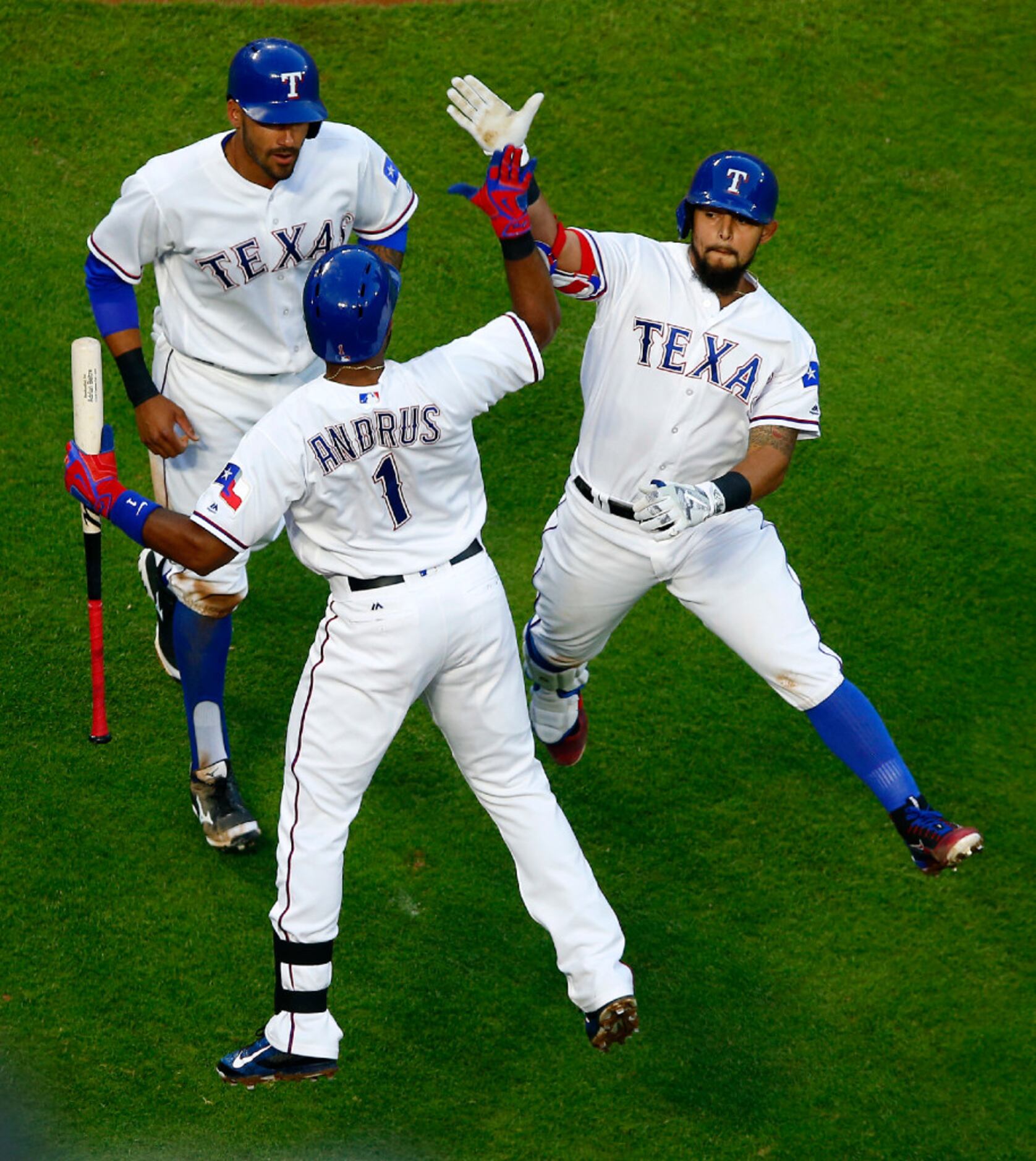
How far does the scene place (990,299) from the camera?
768 cm

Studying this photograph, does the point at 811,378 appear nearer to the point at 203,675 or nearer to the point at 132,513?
the point at 132,513

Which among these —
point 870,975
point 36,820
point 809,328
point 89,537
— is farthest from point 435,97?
point 870,975

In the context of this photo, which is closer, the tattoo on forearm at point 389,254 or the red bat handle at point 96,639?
the red bat handle at point 96,639

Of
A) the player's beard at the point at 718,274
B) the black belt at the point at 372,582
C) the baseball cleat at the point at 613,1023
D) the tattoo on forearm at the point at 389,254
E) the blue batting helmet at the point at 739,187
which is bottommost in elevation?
the baseball cleat at the point at 613,1023

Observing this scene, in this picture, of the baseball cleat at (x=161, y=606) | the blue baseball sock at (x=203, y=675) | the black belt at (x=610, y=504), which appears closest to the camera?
the black belt at (x=610, y=504)

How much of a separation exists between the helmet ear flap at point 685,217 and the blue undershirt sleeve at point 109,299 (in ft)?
5.96

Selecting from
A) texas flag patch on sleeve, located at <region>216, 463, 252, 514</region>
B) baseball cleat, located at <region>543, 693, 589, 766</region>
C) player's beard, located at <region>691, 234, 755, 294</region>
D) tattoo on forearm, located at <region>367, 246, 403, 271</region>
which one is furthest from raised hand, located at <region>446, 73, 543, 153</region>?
baseball cleat, located at <region>543, 693, 589, 766</region>

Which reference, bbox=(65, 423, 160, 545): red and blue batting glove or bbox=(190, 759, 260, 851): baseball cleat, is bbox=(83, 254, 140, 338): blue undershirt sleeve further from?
bbox=(190, 759, 260, 851): baseball cleat

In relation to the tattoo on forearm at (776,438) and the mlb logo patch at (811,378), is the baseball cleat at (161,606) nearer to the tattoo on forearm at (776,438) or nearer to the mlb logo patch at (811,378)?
the tattoo on forearm at (776,438)

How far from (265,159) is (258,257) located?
0.33 meters

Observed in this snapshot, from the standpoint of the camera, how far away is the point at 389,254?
538 cm

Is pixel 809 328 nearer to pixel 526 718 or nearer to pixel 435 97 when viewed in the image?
pixel 435 97

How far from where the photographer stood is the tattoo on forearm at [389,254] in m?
5.34

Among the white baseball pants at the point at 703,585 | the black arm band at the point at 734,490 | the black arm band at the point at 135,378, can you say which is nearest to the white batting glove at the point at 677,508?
the black arm band at the point at 734,490
